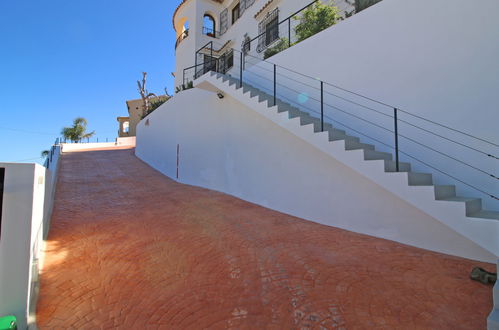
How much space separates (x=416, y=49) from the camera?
4695 mm

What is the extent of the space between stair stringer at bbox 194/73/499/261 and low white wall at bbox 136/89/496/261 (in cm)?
67

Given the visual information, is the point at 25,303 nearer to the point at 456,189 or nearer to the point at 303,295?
the point at 303,295

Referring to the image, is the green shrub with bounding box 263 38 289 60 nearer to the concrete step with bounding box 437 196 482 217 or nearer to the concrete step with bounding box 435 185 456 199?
the concrete step with bounding box 435 185 456 199

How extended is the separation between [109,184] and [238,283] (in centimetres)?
744

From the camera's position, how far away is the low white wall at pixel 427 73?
3900 mm

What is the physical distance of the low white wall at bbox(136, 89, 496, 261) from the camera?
436 centimetres

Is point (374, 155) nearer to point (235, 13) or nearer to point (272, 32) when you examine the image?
point (272, 32)

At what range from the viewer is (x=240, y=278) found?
3330 mm

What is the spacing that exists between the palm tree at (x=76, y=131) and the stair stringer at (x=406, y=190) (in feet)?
105

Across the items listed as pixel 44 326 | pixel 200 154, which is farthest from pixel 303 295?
pixel 200 154

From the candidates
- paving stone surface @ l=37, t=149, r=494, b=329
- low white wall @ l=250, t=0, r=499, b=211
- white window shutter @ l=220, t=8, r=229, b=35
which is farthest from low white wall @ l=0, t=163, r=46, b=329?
white window shutter @ l=220, t=8, r=229, b=35

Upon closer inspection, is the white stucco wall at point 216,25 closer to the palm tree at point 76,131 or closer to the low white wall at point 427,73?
the low white wall at point 427,73

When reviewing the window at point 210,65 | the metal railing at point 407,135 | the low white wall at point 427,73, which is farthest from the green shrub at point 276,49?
the low white wall at point 427,73

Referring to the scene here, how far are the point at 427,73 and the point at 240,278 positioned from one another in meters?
4.78
